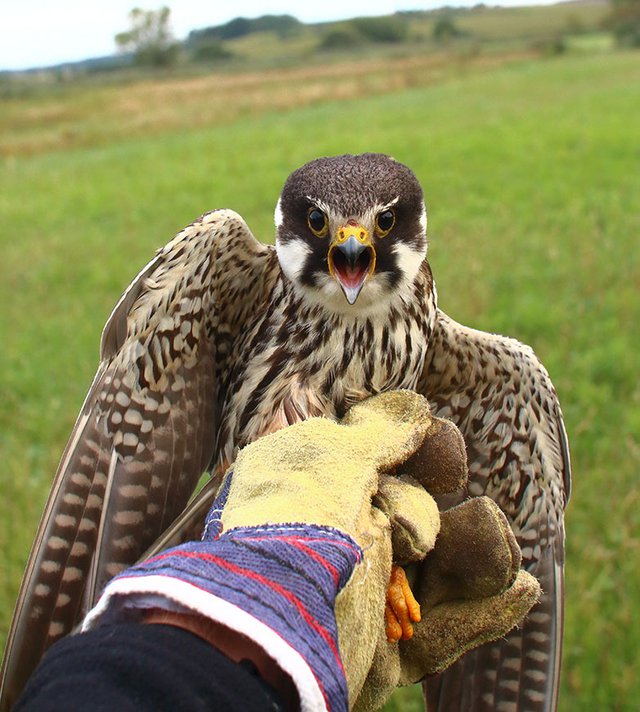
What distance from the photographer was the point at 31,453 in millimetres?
5355

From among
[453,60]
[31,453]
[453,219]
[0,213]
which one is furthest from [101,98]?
[31,453]

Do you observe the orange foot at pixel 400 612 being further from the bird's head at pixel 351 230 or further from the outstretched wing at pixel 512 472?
the outstretched wing at pixel 512 472

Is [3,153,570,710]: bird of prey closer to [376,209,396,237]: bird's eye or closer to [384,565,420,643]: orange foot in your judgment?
[376,209,396,237]: bird's eye

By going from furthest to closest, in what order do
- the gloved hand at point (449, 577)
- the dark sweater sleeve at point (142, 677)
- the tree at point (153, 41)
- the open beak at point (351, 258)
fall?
the tree at point (153, 41) < the open beak at point (351, 258) < the gloved hand at point (449, 577) < the dark sweater sleeve at point (142, 677)

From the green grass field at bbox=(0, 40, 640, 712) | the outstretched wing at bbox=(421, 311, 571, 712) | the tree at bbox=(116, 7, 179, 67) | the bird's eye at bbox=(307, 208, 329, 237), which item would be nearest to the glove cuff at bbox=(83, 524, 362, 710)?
the bird's eye at bbox=(307, 208, 329, 237)

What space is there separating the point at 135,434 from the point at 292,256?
815mm

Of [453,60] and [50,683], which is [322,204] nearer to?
[50,683]

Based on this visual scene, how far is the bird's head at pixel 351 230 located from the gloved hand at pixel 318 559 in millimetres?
394

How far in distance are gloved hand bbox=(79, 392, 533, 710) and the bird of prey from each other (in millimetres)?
404

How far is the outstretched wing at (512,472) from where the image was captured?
298cm

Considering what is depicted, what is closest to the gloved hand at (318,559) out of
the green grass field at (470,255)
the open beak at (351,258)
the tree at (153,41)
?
the open beak at (351,258)

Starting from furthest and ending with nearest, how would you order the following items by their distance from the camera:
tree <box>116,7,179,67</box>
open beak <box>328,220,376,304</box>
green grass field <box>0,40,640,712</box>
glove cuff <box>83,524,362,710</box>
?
1. tree <box>116,7,179,67</box>
2. green grass field <box>0,40,640,712</box>
3. open beak <box>328,220,376,304</box>
4. glove cuff <box>83,524,362,710</box>

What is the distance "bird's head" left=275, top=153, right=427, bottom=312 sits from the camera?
240 cm

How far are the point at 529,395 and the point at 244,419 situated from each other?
1.05 m
